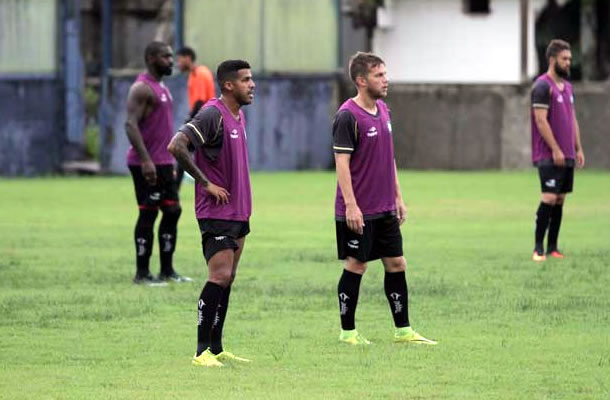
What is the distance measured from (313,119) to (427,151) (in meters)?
2.43

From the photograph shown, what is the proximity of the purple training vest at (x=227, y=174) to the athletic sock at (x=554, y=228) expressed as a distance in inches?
288

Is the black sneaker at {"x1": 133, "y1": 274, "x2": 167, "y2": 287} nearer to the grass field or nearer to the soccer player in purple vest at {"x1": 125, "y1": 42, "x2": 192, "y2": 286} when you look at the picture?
the soccer player in purple vest at {"x1": 125, "y1": 42, "x2": 192, "y2": 286}

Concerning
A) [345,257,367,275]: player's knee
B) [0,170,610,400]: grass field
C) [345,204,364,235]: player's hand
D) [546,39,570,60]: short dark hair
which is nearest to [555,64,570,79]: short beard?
[546,39,570,60]: short dark hair

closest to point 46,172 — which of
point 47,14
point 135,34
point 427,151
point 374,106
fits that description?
point 47,14

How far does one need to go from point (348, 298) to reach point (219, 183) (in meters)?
1.32

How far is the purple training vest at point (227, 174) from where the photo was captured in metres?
10.5

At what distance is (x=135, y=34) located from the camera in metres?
50.5

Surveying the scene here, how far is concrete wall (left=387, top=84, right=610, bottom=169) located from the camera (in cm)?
3338

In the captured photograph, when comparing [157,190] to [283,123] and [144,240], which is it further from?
[283,123]

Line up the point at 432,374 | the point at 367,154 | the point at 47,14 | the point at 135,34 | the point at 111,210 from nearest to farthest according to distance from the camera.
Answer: the point at 432,374
the point at 367,154
the point at 111,210
the point at 47,14
the point at 135,34

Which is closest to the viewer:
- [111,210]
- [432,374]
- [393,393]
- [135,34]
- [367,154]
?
[393,393]

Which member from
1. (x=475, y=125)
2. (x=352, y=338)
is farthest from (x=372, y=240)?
(x=475, y=125)

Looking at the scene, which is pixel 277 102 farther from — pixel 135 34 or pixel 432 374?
pixel 432 374

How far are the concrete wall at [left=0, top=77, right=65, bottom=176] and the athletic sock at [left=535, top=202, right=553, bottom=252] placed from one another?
1788 centimetres
